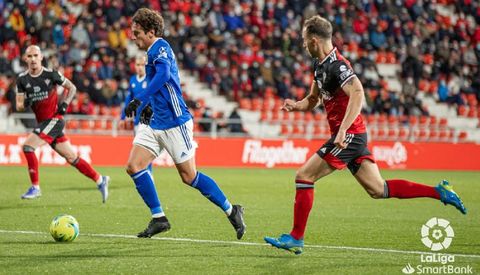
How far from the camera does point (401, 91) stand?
33.1 metres

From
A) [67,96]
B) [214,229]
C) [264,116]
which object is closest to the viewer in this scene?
[214,229]

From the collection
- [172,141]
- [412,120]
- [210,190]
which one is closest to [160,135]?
[172,141]

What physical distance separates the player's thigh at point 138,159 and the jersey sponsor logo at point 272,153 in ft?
55.5

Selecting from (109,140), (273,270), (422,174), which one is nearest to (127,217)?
(273,270)

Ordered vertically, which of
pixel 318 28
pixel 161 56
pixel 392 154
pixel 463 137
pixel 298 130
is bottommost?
pixel 392 154

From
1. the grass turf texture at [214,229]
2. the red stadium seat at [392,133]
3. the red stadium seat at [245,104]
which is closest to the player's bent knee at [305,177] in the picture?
the grass turf texture at [214,229]

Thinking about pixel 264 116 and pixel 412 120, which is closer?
pixel 264 116

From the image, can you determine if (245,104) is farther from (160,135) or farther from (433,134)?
(160,135)

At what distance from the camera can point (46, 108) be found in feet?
47.2

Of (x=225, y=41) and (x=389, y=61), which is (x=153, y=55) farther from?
(x=389, y=61)

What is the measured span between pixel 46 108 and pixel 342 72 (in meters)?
7.35

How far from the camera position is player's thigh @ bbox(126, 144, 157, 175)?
9.42 meters

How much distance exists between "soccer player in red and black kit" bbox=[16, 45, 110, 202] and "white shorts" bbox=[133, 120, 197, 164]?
4734 mm

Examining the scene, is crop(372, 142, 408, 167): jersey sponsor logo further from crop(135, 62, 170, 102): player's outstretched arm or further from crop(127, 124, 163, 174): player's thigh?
crop(135, 62, 170, 102): player's outstretched arm
